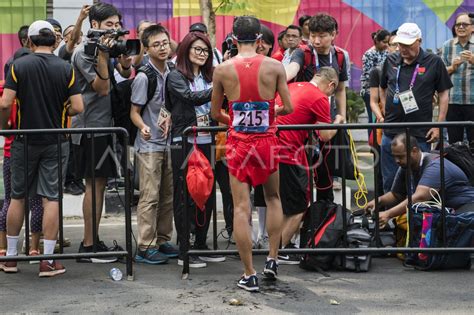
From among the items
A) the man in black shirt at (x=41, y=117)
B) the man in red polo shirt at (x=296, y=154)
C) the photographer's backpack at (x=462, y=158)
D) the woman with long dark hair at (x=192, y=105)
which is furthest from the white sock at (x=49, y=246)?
the photographer's backpack at (x=462, y=158)

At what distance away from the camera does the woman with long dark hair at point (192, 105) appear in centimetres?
872

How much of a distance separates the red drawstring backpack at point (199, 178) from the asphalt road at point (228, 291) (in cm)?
68

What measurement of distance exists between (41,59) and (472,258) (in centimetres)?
404

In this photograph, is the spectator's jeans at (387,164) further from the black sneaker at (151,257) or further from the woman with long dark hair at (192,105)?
the black sneaker at (151,257)

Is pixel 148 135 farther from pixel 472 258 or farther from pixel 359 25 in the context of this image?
pixel 359 25

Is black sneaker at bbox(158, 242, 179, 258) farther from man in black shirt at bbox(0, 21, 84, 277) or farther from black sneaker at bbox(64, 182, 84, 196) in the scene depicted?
black sneaker at bbox(64, 182, 84, 196)

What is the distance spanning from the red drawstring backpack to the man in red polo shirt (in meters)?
0.77

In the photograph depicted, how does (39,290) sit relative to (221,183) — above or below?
below

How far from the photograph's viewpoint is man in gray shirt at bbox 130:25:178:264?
351 inches

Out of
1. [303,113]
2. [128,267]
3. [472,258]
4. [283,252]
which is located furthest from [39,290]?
[472,258]

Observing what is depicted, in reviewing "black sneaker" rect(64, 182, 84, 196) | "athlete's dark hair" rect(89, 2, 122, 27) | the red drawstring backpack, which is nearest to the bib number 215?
the red drawstring backpack

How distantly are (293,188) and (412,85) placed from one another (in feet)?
6.64

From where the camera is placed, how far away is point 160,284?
8039 mm

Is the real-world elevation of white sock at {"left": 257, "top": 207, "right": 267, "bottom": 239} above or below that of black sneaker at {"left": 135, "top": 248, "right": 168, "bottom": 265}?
A: above
